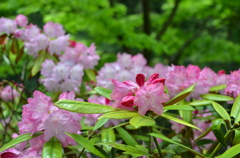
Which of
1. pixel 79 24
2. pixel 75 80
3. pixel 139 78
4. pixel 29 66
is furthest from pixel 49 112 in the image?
pixel 79 24

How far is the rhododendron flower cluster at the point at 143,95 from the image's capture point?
0.55 m

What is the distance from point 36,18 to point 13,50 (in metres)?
1.07

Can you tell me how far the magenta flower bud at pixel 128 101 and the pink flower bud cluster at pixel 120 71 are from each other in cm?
53

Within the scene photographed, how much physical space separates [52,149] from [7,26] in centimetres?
81

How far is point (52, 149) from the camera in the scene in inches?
22.1

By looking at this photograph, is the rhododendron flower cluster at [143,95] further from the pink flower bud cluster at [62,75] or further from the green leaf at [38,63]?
the green leaf at [38,63]

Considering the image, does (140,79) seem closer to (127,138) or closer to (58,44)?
(127,138)

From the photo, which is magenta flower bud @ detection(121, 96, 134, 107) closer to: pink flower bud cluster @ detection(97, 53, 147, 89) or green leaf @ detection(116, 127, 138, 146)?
green leaf @ detection(116, 127, 138, 146)

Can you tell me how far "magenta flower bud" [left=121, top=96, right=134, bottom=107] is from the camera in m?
0.56

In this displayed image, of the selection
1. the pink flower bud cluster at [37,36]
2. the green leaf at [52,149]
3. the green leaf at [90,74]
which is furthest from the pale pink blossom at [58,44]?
the green leaf at [52,149]

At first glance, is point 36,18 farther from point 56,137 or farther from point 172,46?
point 172,46

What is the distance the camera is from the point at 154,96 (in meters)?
0.56

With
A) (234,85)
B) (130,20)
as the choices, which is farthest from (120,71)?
(130,20)

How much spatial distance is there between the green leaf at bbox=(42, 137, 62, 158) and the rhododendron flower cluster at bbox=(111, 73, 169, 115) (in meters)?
0.16
